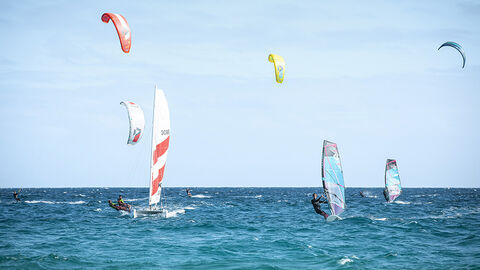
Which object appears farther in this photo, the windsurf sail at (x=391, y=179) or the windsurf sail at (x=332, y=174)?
the windsurf sail at (x=391, y=179)

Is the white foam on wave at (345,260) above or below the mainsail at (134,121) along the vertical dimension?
below

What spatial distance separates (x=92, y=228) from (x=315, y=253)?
45.0ft

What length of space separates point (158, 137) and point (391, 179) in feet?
→ 95.7

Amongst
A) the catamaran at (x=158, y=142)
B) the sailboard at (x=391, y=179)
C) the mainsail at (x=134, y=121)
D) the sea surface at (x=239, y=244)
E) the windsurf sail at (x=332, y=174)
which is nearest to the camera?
the sea surface at (x=239, y=244)

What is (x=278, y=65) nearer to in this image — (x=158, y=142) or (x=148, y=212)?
(x=158, y=142)

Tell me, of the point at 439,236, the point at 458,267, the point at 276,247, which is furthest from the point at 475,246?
the point at 276,247

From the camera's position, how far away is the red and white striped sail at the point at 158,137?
29328 mm

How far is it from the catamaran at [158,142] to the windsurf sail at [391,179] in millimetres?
26651

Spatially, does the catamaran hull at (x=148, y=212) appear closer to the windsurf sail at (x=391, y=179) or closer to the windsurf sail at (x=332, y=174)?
the windsurf sail at (x=332, y=174)

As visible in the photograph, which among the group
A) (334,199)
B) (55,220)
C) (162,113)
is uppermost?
(162,113)

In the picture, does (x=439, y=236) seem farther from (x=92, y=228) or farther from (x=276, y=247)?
(x=92, y=228)

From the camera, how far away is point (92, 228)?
26.0 metres

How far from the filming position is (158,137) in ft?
96.9

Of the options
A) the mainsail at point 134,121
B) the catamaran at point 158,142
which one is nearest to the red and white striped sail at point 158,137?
the catamaran at point 158,142
